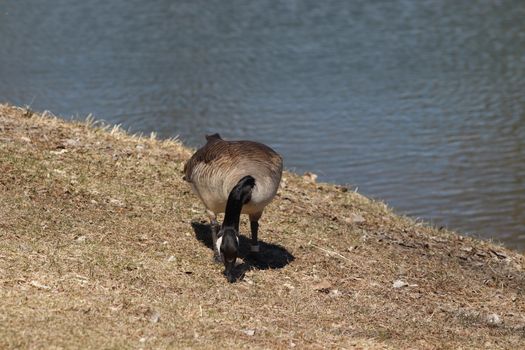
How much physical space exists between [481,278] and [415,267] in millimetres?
716

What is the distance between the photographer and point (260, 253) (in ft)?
28.9

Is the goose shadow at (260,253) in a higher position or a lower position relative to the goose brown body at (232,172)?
lower

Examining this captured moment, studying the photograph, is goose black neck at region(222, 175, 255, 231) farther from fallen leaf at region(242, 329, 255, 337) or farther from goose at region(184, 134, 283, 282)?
fallen leaf at region(242, 329, 255, 337)

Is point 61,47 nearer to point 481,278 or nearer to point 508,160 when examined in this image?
point 508,160

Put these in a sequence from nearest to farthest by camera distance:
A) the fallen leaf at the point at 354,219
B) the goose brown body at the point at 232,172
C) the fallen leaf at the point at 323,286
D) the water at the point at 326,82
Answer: the goose brown body at the point at 232,172
the fallen leaf at the point at 323,286
the fallen leaf at the point at 354,219
the water at the point at 326,82

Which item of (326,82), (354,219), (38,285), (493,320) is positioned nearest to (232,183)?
(38,285)

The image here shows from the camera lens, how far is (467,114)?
60.1ft

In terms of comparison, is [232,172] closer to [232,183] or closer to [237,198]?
[232,183]

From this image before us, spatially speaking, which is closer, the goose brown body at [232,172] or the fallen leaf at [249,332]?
the fallen leaf at [249,332]

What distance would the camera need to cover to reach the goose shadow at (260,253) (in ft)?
27.9

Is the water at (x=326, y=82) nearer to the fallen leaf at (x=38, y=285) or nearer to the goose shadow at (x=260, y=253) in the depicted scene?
the goose shadow at (x=260, y=253)

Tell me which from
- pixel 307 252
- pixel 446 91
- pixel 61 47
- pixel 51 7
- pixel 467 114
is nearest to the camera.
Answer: pixel 307 252

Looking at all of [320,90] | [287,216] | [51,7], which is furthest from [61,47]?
[287,216]

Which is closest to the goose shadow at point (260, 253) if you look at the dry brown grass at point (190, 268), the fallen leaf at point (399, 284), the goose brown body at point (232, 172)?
the dry brown grass at point (190, 268)
